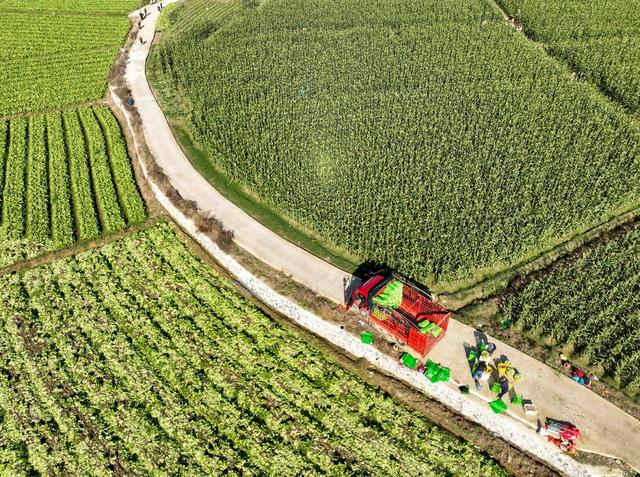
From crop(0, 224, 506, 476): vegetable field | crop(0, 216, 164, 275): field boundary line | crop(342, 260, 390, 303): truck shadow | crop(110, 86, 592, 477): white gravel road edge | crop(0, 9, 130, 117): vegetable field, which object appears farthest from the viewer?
crop(0, 9, 130, 117): vegetable field

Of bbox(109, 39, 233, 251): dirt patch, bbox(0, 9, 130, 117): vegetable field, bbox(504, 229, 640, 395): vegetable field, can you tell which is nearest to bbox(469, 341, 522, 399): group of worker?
bbox(504, 229, 640, 395): vegetable field

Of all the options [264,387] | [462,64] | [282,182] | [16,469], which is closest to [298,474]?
[264,387]

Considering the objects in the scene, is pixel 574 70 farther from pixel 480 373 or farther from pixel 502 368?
pixel 480 373

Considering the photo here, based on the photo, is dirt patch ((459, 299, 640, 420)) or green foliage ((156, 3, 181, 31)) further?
green foliage ((156, 3, 181, 31))

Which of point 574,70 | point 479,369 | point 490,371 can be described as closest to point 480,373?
point 479,369

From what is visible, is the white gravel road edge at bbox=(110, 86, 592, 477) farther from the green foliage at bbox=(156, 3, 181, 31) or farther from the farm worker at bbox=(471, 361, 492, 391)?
the green foliage at bbox=(156, 3, 181, 31)

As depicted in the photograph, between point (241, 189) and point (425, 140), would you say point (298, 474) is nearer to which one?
point (241, 189)

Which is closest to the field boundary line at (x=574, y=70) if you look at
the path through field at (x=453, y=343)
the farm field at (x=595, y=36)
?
the farm field at (x=595, y=36)

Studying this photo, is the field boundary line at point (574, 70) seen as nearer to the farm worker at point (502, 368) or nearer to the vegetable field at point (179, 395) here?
the farm worker at point (502, 368)
